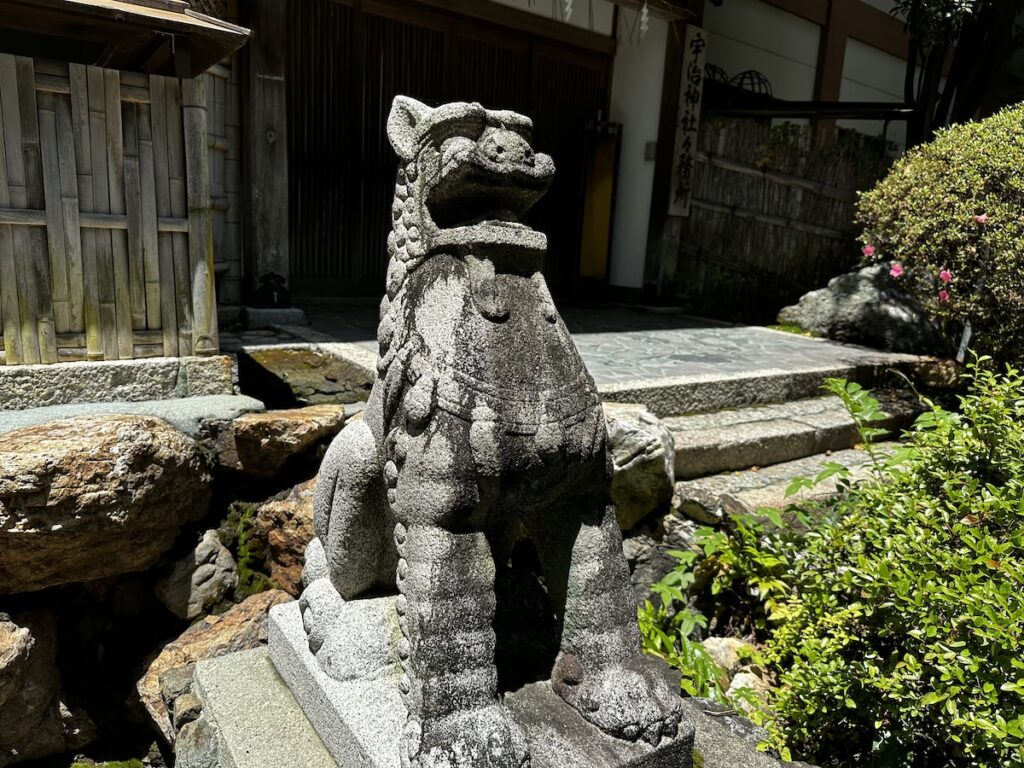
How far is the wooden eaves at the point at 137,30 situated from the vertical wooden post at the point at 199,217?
18cm

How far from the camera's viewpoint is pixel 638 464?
419cm

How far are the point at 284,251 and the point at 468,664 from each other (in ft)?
19.0

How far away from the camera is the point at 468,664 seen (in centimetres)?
189

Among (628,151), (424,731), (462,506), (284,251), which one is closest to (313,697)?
(424,731)

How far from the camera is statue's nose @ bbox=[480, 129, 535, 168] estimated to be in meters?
1.99

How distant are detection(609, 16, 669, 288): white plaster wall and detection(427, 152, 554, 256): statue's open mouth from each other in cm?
831

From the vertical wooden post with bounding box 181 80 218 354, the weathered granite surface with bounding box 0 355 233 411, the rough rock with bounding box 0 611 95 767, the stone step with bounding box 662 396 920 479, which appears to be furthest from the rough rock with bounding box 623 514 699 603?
the rough rock with bounding box 0 611 95 767

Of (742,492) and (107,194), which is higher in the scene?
(107,194)

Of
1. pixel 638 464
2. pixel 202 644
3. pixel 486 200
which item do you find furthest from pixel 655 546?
pixel 486 200

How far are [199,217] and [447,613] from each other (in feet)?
10.6

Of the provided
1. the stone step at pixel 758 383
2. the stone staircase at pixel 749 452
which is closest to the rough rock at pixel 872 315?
the stone step at pixel 758 383

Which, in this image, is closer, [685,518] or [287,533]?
[287,533]

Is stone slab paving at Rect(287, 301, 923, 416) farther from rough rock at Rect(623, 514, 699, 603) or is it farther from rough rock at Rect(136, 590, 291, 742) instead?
rough rock at Rect(136, 590, 291, 742)

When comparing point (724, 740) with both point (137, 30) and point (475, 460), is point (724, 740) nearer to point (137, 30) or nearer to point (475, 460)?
point (475, 460)
